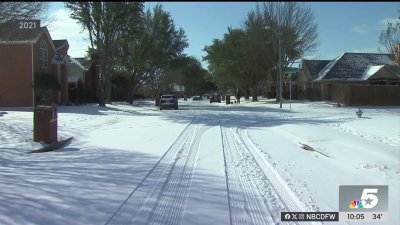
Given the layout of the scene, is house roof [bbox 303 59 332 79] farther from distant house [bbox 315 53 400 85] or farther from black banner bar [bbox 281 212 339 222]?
black banner bar [bbox 281 212 339 222]

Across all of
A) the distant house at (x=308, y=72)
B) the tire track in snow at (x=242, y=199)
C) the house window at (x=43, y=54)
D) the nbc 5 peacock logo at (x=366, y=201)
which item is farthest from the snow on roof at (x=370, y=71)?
the nbc 5 peacock logo at (x=366, y=201)

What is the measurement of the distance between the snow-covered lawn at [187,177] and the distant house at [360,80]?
28.9m

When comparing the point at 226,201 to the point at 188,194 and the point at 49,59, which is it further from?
the point at 49,59

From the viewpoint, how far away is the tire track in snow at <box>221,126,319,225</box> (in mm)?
7062

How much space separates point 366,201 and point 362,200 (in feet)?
0.21

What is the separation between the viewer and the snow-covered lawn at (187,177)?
7137mm

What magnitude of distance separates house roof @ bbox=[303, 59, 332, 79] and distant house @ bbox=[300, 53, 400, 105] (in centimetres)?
44

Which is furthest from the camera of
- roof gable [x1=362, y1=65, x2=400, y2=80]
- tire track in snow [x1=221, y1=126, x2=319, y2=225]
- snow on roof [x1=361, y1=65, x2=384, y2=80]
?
snow on roof [x1=361, y1=65, x2=384, y2=80]

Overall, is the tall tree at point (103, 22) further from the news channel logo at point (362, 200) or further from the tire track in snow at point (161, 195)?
the news channel logo at point (362, 200)

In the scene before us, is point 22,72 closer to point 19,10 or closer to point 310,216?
point 19,10

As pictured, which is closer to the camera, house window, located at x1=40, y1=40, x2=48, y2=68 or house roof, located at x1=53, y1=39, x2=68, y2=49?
house window, located at x1=40, y1=40, x2=48, y2=68

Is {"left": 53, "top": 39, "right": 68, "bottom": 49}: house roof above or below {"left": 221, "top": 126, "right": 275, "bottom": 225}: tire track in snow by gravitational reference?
above

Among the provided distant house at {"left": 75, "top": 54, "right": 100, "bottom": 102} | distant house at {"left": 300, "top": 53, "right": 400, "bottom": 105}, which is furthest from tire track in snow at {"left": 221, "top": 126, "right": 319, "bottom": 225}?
distant house at {"left": 75, "top": 54, "right": 100, "bottom": 102}

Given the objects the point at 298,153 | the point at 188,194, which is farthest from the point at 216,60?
the point at 188,194
